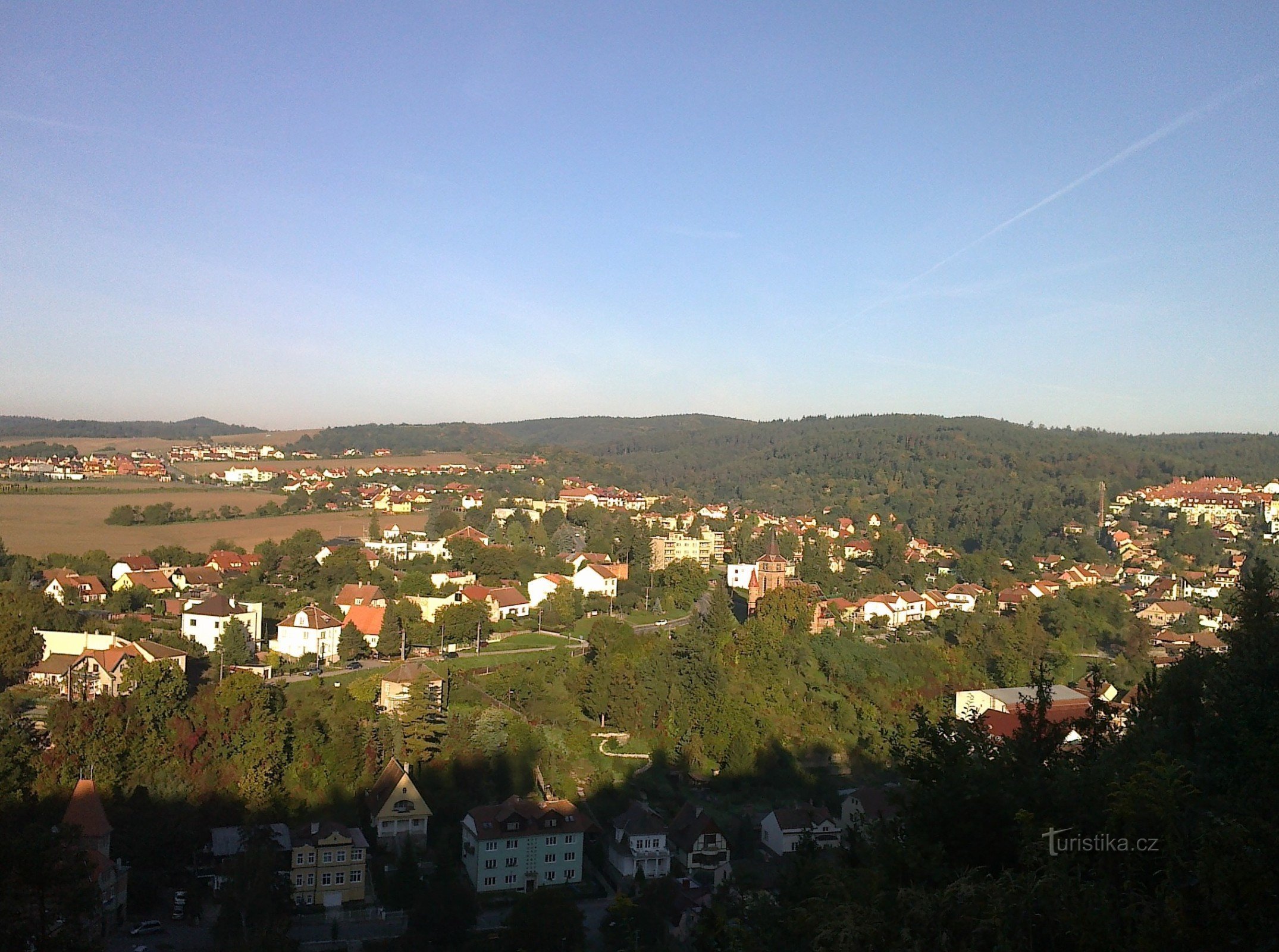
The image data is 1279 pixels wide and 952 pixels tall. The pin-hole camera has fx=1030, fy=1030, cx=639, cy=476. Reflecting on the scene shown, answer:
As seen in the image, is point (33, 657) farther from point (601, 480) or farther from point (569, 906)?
point (601, 480)

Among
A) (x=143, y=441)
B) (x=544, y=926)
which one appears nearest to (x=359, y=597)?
(x=544, y=926)

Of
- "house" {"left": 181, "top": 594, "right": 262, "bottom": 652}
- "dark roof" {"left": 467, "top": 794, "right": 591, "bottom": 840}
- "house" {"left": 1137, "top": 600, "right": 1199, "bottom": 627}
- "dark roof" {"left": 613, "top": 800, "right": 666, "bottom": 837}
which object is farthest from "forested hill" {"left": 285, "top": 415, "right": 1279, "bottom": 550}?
"dark roof" {"left": 467, "top": 794, "right": 591, "bottom": 840}

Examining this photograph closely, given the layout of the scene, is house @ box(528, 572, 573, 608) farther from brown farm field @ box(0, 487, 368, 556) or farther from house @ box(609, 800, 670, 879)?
house @ box(609, 800, 670, 879)

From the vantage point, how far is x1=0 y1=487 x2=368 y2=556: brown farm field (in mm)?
28750

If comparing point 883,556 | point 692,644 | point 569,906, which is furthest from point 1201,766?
point 883,556

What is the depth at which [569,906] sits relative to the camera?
1209cm

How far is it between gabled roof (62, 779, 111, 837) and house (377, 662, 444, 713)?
5297 millimetres

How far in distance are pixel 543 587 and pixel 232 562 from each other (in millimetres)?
8712

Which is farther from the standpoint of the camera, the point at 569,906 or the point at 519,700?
the point at 519,700

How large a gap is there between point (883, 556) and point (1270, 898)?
35.0 meters

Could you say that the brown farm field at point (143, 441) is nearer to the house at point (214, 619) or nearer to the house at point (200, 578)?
the house at point (200, 578)

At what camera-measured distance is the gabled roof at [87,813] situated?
12.3 meters

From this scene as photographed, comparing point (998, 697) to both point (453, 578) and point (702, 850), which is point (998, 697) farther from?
point (453, 578)

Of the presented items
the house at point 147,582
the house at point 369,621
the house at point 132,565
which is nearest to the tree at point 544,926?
the house at point 369,621
